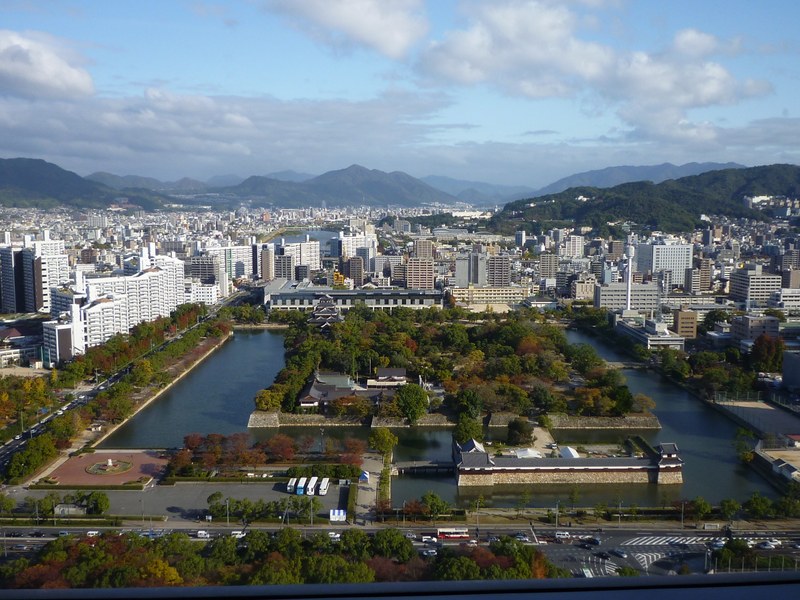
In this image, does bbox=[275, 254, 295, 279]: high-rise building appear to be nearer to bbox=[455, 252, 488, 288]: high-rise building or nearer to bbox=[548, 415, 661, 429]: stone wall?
bbox=[455, 252, 488, 288]: high-rise building

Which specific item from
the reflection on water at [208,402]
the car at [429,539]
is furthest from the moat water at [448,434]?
the car at [429,539]

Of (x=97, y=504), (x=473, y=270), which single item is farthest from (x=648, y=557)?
(x=473, y=270)

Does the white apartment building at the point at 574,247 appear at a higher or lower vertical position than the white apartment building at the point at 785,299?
higher

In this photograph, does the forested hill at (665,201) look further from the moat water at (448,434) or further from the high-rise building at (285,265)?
the moat water at (448,434)

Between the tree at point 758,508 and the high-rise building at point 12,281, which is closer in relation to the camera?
the tree at point 758,508

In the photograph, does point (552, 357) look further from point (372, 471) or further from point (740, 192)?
point (740, 192)

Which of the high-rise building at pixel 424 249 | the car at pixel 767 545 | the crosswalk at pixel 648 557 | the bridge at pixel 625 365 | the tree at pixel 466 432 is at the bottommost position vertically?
the crosswalk at pixel 648 557
